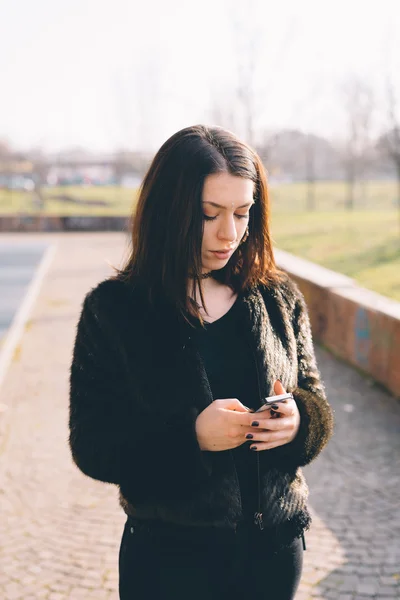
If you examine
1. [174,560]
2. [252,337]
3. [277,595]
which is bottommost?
[277,595]

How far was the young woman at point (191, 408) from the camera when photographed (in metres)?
1.76

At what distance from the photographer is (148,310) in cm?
187

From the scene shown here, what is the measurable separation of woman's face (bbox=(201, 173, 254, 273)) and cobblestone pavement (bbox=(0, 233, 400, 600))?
0.69 metres

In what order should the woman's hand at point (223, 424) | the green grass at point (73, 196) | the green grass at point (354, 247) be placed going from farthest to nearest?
the green grass at point (73, 196) → the green grass at point (354, 247) → the woman's hand at point (223, 424)

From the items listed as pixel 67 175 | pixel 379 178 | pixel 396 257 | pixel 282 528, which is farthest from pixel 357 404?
pixel 379 178

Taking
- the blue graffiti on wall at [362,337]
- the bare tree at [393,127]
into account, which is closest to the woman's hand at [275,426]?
the blue graffiti on wall at [362,337]

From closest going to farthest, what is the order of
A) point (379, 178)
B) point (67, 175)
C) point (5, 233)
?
point (5, 233) < point (67, 175) < point (379, 178)

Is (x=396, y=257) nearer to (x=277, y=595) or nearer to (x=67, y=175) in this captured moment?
(x=277, y=595)

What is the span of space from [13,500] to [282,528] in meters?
3.48

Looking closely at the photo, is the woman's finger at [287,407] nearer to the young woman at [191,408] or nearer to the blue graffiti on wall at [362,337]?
the young woman at [191,408]

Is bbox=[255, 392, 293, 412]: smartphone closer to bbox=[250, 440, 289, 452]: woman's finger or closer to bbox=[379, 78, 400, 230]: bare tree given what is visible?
bbox=[250, 440, 289, 452]: woman's finger

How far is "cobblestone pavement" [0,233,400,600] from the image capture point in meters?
3.76

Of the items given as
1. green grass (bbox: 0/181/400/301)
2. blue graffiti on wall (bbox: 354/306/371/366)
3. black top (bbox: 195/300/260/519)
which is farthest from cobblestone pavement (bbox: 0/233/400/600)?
green grass (bbox: 0/181/400/301)

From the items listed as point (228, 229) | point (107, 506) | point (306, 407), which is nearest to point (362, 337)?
point (107, 506)
